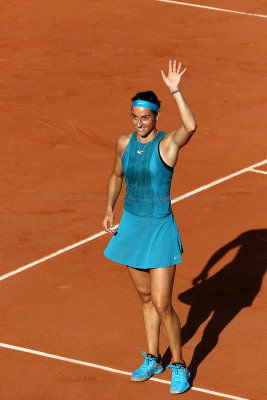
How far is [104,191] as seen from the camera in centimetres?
1457

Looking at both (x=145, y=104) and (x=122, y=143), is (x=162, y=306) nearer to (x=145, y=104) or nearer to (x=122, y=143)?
(x=122, y=143)

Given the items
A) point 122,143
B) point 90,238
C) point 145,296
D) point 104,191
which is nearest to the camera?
point 122,143

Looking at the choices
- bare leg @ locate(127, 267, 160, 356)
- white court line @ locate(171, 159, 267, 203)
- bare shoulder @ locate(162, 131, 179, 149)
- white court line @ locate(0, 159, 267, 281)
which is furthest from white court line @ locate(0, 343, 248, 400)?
white court line @ locate(171, 159, 267, 203)

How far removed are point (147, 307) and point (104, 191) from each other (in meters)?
5.68

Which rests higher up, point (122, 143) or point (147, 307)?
point (122, 143)

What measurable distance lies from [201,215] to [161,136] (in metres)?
5.15

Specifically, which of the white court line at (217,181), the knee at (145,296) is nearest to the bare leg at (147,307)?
the knee at (145,296)

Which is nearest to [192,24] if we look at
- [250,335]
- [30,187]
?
[30,187]

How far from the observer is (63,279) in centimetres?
1153

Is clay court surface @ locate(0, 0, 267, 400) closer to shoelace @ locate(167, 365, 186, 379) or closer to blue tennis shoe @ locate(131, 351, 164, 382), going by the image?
blue tennis shoe @ locate(131, 351, 164, 382)

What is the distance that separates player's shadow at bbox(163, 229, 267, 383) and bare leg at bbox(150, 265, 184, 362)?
2.73 ft

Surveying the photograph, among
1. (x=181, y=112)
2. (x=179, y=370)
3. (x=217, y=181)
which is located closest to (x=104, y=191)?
(x=217, y=181)

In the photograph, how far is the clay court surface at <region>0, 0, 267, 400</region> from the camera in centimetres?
969

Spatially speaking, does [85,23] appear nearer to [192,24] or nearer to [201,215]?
[192,24]
